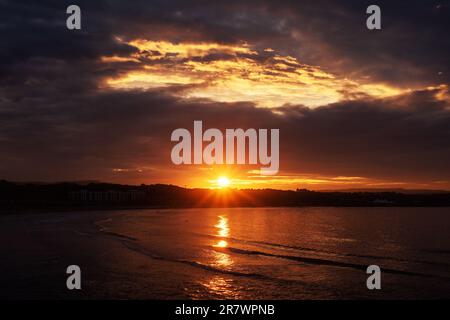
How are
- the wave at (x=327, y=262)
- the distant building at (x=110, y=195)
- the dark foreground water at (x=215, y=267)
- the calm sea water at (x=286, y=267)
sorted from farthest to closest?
the distant building at (x=110, y=195)
the wave at (x=327, y=262)
the calm sea water at (x=286, y=267)
the dark foreground water at (x=215, y=267)

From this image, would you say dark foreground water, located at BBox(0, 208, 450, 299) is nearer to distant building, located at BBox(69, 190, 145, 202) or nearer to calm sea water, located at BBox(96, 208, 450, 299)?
calm sea water, located at BBox(96, 208, 450, 299)

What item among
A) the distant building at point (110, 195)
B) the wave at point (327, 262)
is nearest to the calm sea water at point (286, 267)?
the wave at point (327, 262)

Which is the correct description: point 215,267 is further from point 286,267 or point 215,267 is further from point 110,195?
point 110,195

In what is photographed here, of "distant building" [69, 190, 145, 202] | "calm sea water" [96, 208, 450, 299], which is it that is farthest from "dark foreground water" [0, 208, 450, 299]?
"distant building" [69, 190, 145, 202]

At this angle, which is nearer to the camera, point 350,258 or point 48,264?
point 48,264

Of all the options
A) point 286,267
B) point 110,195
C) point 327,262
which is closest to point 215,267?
point 286,267

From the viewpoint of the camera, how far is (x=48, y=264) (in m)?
27.6

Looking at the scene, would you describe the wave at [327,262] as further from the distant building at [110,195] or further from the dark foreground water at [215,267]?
the distant building at [110,195]

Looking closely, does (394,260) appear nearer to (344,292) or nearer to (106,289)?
(344,292)

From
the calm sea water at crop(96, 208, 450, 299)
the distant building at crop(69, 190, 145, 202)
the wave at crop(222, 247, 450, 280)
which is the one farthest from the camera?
the distant building at crop(69, 190, 145, 202)

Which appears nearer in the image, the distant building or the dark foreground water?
the dark foreground water
